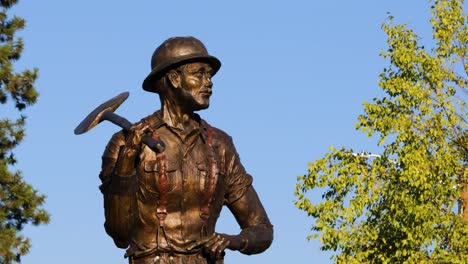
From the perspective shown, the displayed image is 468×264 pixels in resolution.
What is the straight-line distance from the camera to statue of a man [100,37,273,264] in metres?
12.9

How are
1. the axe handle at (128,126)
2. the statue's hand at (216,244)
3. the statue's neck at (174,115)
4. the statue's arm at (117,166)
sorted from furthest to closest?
Answer: 1. the statue's neck at (174,115)
2. the statue's hand at (216,244)
3. the statue's arm at (117,166)
4. the axe handle at (128,126)

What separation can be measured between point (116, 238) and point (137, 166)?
0.70 m

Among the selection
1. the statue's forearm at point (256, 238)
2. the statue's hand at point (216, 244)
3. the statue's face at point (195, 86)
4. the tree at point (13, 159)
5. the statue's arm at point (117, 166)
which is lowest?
the statue's hand at point (216, 244)

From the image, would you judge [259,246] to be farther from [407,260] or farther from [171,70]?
[407,260]

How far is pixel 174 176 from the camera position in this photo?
13.0 meters

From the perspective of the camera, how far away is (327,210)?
1478 inches

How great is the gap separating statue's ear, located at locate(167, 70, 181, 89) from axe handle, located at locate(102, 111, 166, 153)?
66 cm

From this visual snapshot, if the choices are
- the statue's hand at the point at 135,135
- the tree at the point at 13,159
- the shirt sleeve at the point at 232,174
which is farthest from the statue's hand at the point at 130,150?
the tree at the point at 13,159

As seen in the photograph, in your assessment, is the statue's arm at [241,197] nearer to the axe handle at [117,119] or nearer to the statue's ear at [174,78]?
the statue's ear at [174,78]

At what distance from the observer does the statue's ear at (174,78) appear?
43.3 feet

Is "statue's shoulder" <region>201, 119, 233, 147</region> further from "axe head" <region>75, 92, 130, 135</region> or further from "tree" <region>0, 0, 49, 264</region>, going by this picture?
"tree" <region>0, 0, 49, 264</region>

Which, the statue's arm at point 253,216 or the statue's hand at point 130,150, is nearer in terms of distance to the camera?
the statue's hand at point 130,150

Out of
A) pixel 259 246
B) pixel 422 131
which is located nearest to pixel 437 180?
pixel 422 131

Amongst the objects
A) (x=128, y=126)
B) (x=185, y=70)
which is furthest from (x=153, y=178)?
(x=185, y=70)
